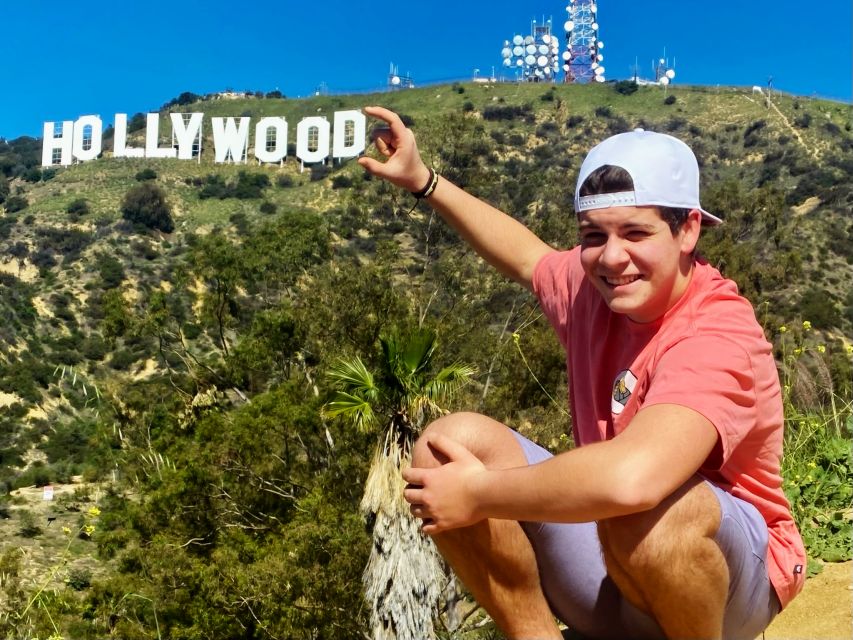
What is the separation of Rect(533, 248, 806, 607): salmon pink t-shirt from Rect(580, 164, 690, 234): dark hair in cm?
13

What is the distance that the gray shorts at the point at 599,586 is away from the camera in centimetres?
194

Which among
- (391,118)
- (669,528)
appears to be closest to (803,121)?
(391,118)

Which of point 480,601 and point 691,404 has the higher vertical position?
point 691,404

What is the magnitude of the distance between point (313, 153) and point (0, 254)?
1712 centimetres

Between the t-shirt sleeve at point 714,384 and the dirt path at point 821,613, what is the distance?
1.84m

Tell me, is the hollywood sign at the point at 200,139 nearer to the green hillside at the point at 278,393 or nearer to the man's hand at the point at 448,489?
the green hillside at the point at 278,393

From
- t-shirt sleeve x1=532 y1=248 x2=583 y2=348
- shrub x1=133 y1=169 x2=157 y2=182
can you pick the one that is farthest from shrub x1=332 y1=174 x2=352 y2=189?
t-shirt sleeve x1=532 y1=248 x2=583 y2=348

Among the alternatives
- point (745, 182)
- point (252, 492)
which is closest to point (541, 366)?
point (252, 492)

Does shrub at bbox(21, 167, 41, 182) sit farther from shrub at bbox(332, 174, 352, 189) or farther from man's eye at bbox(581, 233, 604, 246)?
man's eye at bbox(581, 233, 604, 246)

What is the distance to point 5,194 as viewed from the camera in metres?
52.6

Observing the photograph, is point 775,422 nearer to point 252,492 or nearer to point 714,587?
point 714,587

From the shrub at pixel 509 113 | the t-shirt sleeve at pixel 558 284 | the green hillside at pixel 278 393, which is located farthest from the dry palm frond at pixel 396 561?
the shrub at pixel 509 113

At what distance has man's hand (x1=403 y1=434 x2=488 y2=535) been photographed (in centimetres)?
188

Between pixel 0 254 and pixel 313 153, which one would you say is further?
pixel 313 153
